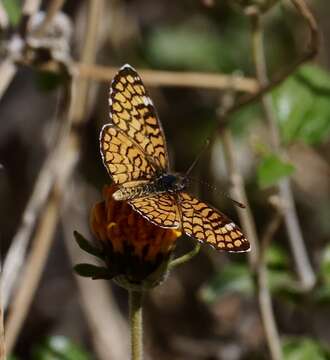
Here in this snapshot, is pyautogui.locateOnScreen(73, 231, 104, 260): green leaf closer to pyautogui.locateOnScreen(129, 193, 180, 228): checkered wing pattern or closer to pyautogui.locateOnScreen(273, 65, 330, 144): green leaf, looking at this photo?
pyautogui.locateOnScreen(129, 193, 180, 228): checkered wing pattern

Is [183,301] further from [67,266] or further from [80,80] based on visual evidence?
[80,80]

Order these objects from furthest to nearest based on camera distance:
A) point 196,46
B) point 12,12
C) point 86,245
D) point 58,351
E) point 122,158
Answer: point 196,46 → point 12,12 → point 58,351 → point 122,158 → point 86,245

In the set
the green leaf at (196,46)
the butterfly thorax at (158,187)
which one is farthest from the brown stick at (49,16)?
the green leaf at (196,46)

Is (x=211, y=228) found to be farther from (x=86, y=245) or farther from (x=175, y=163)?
(x=175, y=163)

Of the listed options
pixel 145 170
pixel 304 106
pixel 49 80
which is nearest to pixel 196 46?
pixel 49 80

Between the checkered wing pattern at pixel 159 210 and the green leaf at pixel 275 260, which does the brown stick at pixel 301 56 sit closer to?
the green leaf at pixel 275 260

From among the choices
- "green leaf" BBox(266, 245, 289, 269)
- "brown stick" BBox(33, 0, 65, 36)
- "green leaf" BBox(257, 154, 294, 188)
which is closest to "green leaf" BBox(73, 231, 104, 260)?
"green leaf" BBox(257, 154, 294, 188)

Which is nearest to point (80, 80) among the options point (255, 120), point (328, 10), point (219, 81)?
point (219, 81)
